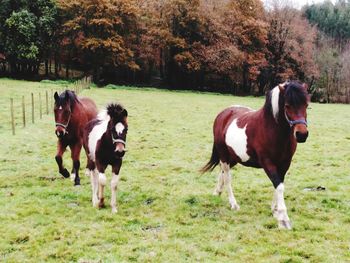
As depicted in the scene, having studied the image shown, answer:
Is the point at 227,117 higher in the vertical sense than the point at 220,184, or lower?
higher

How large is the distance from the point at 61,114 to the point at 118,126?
2.64 m

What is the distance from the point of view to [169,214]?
7660 mm

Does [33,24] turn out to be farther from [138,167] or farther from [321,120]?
[138,167]

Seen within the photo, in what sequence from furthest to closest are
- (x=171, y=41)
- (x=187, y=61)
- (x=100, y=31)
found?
(x=187, y=61), (x=100, y=31), (x=171, y=41)

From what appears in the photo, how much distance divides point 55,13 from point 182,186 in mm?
46203

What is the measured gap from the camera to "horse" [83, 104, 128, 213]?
7219mm

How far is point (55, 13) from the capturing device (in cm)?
5072

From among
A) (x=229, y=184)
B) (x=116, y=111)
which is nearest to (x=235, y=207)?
(x=229, y=184)

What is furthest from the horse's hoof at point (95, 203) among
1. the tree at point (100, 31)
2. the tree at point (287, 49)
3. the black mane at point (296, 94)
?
the tree at point (287, 49)

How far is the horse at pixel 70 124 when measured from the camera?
9.33 metres

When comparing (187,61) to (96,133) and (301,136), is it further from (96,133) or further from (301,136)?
(301,136)

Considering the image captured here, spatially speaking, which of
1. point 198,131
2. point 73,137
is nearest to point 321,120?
point 198,131

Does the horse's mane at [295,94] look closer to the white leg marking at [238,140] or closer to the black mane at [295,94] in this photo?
the black mane at [295,94]

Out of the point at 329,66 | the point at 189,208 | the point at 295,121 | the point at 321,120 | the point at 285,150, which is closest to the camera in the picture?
the point at 295,121
